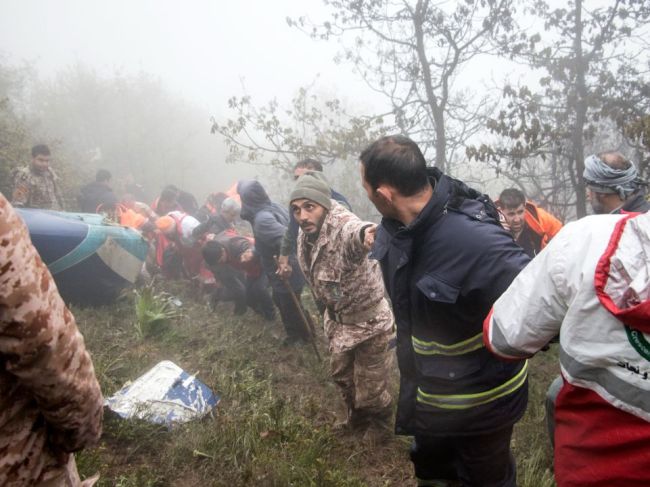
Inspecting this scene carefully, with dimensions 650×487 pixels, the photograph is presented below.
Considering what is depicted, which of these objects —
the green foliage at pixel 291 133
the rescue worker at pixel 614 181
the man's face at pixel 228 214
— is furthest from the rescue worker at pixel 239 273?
the rescue worker at pixel 614 181

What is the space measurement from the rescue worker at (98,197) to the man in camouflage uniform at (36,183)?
2434mm

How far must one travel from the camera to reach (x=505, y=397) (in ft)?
6.34

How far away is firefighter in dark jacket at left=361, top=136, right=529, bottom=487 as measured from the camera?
1.81m

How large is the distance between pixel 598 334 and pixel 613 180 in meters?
2.89

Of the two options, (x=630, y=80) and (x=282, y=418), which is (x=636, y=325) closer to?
(x=282, y=418)

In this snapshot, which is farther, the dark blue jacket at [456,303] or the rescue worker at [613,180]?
the rescue worker at [613,180]

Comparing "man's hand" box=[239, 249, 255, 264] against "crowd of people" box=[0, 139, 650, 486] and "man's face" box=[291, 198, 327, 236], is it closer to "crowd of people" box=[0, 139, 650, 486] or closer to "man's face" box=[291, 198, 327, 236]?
"crowd of people" box=[0, 139, 650, 486]

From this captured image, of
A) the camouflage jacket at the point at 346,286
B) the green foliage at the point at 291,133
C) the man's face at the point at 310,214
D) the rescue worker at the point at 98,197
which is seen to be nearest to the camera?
the camouflage jacket at the point at 346,286

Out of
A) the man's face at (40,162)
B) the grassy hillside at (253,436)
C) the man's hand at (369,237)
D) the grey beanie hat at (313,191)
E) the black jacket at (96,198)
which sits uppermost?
the man's face at (40,162)

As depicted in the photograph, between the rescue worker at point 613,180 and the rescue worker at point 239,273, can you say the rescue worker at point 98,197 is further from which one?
the rescue worker at point 613,180

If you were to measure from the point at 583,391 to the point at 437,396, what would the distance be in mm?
895

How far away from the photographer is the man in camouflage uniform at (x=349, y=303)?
10.3 feet

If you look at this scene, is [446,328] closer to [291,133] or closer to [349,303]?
[349,303]

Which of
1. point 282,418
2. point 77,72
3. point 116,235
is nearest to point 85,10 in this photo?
point 77,72
